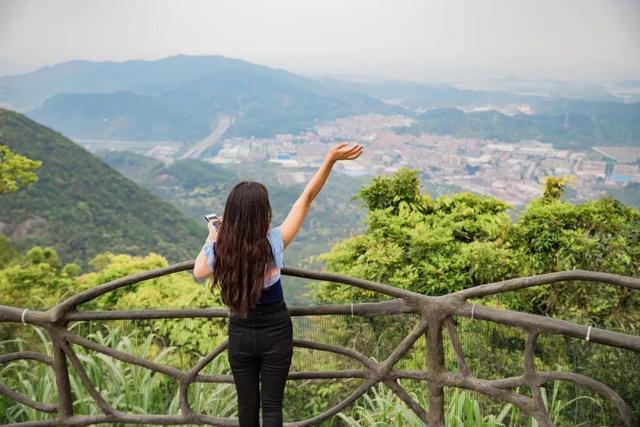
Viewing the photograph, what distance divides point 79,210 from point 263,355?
13682 millimetres

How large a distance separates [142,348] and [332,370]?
0.55m

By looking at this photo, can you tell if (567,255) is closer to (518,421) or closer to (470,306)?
(518,421)

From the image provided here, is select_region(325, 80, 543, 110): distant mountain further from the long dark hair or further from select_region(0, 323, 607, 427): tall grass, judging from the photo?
the long dark hair

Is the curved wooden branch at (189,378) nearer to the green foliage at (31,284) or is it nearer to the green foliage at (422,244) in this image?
the green foliage at (422,244)

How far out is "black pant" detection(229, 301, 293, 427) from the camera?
129 centimetres

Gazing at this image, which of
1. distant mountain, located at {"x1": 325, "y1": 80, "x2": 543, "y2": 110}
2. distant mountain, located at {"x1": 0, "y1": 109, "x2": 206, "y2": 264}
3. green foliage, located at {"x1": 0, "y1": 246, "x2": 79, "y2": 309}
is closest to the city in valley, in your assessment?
distant mountain, located at {"x1": 325, "y1": 80, "x2": 543, "y2": 110}

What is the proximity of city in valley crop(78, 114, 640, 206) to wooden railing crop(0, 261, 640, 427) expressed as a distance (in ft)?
21.5

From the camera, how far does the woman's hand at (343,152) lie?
1.29 meters

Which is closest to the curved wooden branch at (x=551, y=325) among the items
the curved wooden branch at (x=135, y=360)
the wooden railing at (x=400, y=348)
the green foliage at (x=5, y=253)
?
the wooden railing at (x=400, y=348)

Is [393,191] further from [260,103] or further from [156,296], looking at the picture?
[260,103]

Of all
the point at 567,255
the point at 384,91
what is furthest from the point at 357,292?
the point at 384,91

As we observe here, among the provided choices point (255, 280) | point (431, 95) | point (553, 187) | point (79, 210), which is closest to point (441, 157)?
point (79, 210)

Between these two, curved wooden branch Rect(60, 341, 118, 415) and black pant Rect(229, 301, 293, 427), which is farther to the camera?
curved wooden branch Rect(60, 341, 118, 415)

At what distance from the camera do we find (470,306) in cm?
129
